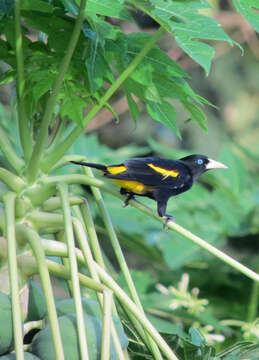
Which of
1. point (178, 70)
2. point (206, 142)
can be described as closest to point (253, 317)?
point (178, 70)

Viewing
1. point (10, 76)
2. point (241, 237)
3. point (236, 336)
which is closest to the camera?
point (10, 76)

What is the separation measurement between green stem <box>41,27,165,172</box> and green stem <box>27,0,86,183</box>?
0.10 feet

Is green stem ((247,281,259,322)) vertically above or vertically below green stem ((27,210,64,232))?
below

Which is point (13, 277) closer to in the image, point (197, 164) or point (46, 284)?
point (46, 284)

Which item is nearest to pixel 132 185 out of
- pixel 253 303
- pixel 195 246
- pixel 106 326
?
pixel 106 326

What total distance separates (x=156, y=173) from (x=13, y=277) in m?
0.62

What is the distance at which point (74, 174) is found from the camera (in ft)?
4.21

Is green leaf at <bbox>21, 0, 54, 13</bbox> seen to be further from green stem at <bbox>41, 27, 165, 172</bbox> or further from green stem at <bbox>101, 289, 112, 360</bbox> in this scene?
green stem at <bbox>101, 289, 112, 360</bbox>

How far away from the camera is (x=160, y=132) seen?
538cm

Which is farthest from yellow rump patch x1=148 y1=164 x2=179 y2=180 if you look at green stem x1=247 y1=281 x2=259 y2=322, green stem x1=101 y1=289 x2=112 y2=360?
green stem x1=247 y1=281 x2=259 y2=322

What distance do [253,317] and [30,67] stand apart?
147 centimetres

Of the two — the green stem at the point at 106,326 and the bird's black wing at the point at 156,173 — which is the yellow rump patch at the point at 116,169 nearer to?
the bird's black wing at the point at 156,173

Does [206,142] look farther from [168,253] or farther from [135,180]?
[135,180]

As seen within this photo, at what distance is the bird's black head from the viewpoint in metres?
1.70
